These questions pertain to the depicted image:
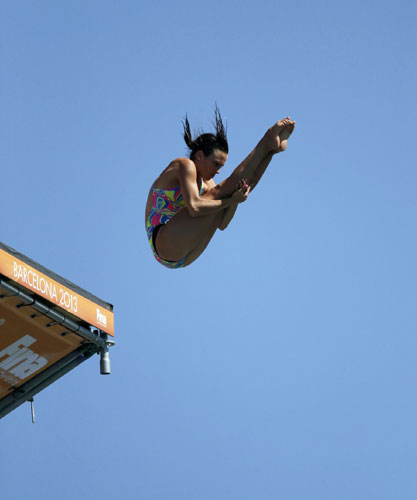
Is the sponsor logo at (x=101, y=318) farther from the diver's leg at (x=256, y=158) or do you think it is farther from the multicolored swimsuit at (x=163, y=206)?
the diver's leg at (x=256, y=158)

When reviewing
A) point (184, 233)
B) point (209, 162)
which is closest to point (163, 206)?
point (184, 233)

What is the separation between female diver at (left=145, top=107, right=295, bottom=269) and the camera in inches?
440

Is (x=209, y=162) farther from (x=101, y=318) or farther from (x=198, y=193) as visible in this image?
(x=101, y=318)

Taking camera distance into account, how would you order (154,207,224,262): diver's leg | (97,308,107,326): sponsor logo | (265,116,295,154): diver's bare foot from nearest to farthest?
(265,116,295,154): diver's bare foot
(154,207,224,262): diver's leg
(97,308,107,326): sponsor logo

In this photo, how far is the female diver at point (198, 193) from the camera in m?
11.2

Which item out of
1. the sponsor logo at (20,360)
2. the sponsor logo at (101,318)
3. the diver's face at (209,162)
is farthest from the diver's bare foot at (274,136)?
the sponsor logo at (20,360)

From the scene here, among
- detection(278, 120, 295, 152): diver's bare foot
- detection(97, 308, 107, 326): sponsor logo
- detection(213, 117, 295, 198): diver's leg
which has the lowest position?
detection(213, 117, 295, 198): diver's leg

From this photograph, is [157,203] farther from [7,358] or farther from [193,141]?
[7,358]

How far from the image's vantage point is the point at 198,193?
11305 millimetres

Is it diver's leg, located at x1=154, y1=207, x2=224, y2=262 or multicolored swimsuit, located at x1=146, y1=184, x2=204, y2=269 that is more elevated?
multicolored swimsuit, located at x1=146, y1=184, x2=204, y2=269

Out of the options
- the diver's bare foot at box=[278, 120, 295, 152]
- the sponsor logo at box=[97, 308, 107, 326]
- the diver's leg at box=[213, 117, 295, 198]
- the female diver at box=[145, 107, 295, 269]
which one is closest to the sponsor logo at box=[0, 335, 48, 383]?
Result: the sponsor logo at box=[97, 308, 107, 326]

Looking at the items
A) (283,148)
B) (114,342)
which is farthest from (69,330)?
(283,148)

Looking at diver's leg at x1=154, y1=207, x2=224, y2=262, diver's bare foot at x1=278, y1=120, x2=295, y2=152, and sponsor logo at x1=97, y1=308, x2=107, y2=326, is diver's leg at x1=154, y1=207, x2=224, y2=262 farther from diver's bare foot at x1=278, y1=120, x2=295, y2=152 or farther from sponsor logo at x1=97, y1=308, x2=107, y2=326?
sponsor logo at x1=97, y1=308, x2=107, y2=326

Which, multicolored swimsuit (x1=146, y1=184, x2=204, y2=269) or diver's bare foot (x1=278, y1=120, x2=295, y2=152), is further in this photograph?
multicolored swimsuit (x1=146, y1=184, x2=204, y2=269)
